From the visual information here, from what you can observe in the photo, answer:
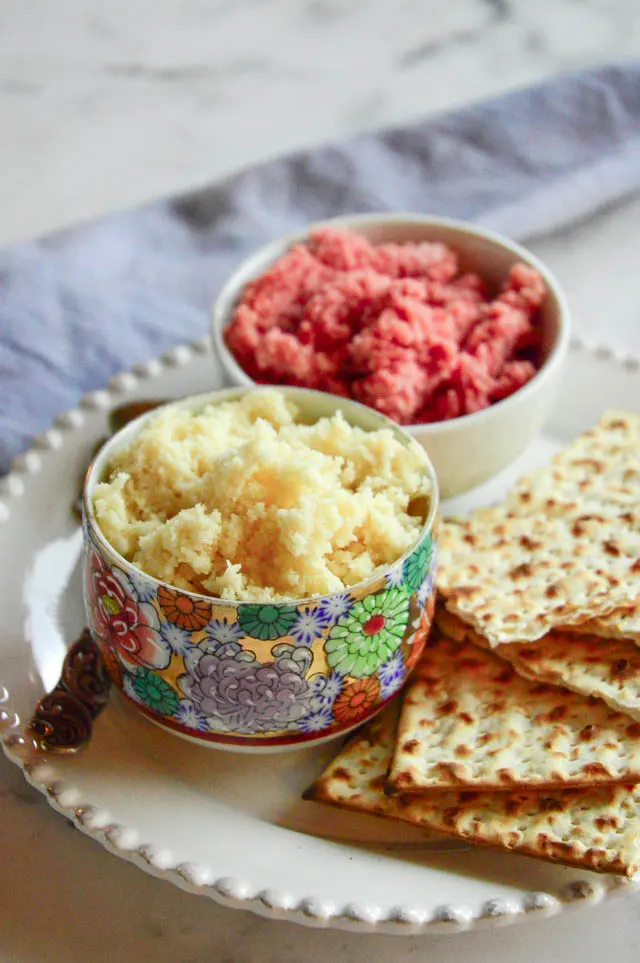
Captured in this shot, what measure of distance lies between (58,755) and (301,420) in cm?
67

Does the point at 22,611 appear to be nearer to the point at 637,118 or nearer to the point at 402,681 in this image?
the point at 402,681

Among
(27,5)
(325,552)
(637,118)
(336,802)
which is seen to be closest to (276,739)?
(336,802)

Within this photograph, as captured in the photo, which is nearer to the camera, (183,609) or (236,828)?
(183,609)

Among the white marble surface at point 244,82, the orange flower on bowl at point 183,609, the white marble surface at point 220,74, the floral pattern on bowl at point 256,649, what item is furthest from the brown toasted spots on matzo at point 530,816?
the white marble surface at point 220,74

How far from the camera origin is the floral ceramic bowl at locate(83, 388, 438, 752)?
1537mm

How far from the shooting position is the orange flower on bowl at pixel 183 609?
59.7 inches

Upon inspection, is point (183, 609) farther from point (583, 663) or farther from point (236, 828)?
point (583, 663)

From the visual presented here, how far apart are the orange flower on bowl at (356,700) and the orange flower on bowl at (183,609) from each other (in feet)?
0.88

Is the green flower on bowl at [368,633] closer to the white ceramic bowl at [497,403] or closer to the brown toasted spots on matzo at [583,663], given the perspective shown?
the brown toasted spots on matzo at [583,663]

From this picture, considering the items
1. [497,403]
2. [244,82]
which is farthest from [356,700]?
[244,82]

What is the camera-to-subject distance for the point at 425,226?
8.07 feet

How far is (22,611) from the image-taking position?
1995 mm

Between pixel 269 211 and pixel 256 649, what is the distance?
197 cm

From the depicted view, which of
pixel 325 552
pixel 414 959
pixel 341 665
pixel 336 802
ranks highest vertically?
pixel 325 552
